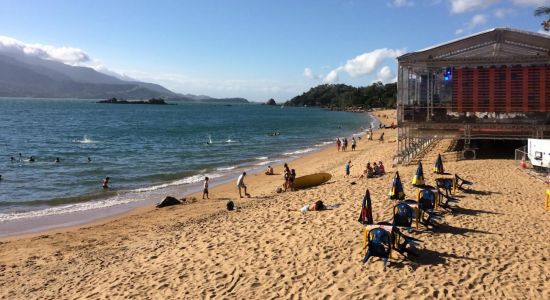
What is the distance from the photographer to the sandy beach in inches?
320

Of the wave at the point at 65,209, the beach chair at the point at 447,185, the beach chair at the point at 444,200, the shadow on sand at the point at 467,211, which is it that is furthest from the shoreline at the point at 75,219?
the shadow on sand at the point at 467,211

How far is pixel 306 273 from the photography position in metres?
8.78

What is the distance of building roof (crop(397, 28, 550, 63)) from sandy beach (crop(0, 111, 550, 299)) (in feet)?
23.0

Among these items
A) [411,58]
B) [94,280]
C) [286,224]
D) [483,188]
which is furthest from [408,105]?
[94,280]

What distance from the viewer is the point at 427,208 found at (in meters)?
11.6

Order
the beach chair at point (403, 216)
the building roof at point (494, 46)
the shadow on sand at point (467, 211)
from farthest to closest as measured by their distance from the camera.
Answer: the building roof at point (494, 46) → the shadow on sand at point (467, 211) → the beach chair at point (403, 216)

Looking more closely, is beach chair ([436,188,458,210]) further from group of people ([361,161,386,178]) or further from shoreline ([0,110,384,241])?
shoreline ([0,110,384,241])

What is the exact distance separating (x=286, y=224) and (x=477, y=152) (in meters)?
15.4

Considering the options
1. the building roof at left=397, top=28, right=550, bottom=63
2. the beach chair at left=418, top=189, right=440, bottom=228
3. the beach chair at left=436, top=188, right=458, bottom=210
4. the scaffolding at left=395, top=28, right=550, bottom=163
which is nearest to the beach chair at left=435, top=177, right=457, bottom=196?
the beach chair at left=436, top=188, right=458, bottom=210

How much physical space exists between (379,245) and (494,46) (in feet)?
60.0

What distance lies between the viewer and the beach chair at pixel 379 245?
349 inches

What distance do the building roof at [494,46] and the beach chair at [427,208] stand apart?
10957mm

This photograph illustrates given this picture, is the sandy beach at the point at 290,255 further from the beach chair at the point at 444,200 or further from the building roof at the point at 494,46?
the building roof at the point at 494,46

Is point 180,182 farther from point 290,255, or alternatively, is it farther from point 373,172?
point 290,255
